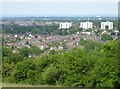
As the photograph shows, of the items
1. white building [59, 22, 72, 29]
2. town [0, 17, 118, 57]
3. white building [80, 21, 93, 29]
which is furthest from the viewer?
white building [80, 21, 93, 29]

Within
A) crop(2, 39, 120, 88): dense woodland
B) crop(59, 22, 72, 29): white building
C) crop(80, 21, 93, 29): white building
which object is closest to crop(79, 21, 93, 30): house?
crop(80, 21, 93, 29): white building

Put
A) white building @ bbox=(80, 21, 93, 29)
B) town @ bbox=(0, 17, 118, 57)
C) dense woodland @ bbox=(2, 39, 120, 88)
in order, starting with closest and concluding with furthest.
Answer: dense woodland @ bbox=(2, 39, 120, 88) < town @ bbox=(0, 17, 118, 57) < white building @ bbox=(80, 21, 93, 29)

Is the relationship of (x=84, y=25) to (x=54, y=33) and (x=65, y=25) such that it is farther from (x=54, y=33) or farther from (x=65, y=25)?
(x=54, y=33)

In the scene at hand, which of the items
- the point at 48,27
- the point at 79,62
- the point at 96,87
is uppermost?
the point at 48,27

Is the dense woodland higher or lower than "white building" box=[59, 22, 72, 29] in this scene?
lower

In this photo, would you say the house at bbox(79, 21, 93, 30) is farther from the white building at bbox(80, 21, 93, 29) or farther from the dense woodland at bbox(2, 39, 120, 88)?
the dense woodland at bbox(2, 39, 120, 88)

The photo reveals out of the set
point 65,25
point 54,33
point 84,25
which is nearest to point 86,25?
point 84,25

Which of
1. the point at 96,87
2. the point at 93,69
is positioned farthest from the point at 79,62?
the point at 96,87

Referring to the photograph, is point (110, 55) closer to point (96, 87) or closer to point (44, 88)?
point (96, 87)
